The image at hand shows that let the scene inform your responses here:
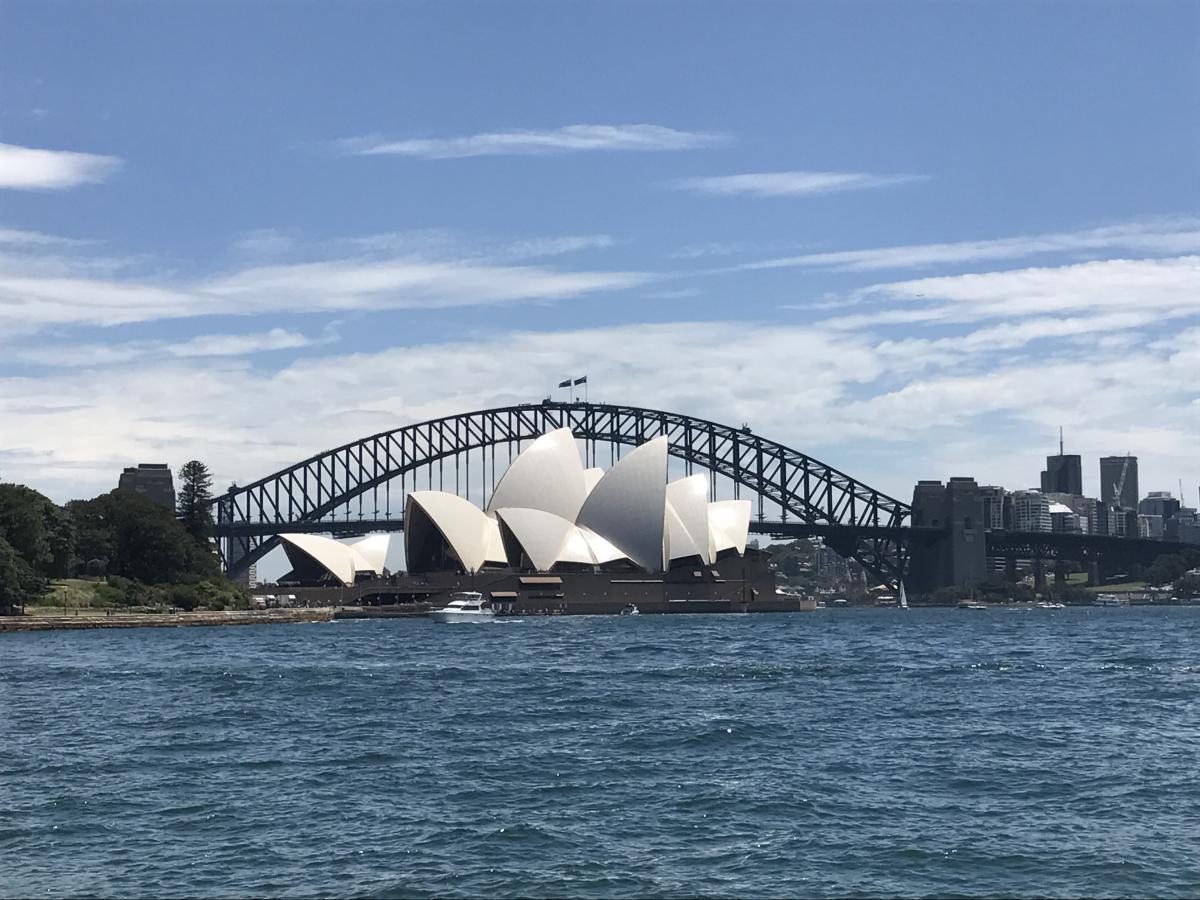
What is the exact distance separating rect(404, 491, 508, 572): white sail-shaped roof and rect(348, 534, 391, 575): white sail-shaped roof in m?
17.1

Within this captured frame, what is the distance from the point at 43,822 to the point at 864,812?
13321 millimetres

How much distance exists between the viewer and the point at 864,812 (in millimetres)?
24984

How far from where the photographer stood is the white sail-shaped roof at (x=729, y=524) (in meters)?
155

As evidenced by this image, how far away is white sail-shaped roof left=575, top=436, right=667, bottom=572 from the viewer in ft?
438

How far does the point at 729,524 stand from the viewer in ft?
518

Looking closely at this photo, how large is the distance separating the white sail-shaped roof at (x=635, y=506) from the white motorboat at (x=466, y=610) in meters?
13.6

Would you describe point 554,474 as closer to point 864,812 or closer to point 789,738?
point 789,738

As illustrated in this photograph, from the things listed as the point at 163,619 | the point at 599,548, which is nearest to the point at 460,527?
the point at 599,548

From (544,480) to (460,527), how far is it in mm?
8885

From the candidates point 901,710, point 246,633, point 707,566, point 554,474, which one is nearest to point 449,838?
point 901,710

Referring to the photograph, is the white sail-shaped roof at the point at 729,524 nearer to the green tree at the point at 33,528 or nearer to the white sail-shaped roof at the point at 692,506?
the white sail-shaped roof at the point at 692,506

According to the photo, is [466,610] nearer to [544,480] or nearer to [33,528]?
[544,480]

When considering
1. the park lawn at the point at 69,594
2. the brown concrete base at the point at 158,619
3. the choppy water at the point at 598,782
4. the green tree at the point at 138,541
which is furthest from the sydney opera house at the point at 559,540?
the choppy water at the point at 598,782

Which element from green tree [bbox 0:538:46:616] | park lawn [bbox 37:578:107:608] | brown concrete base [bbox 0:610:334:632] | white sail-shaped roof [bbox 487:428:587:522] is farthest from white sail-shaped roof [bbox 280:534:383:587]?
green tree [bbox 0:538:46:616]
